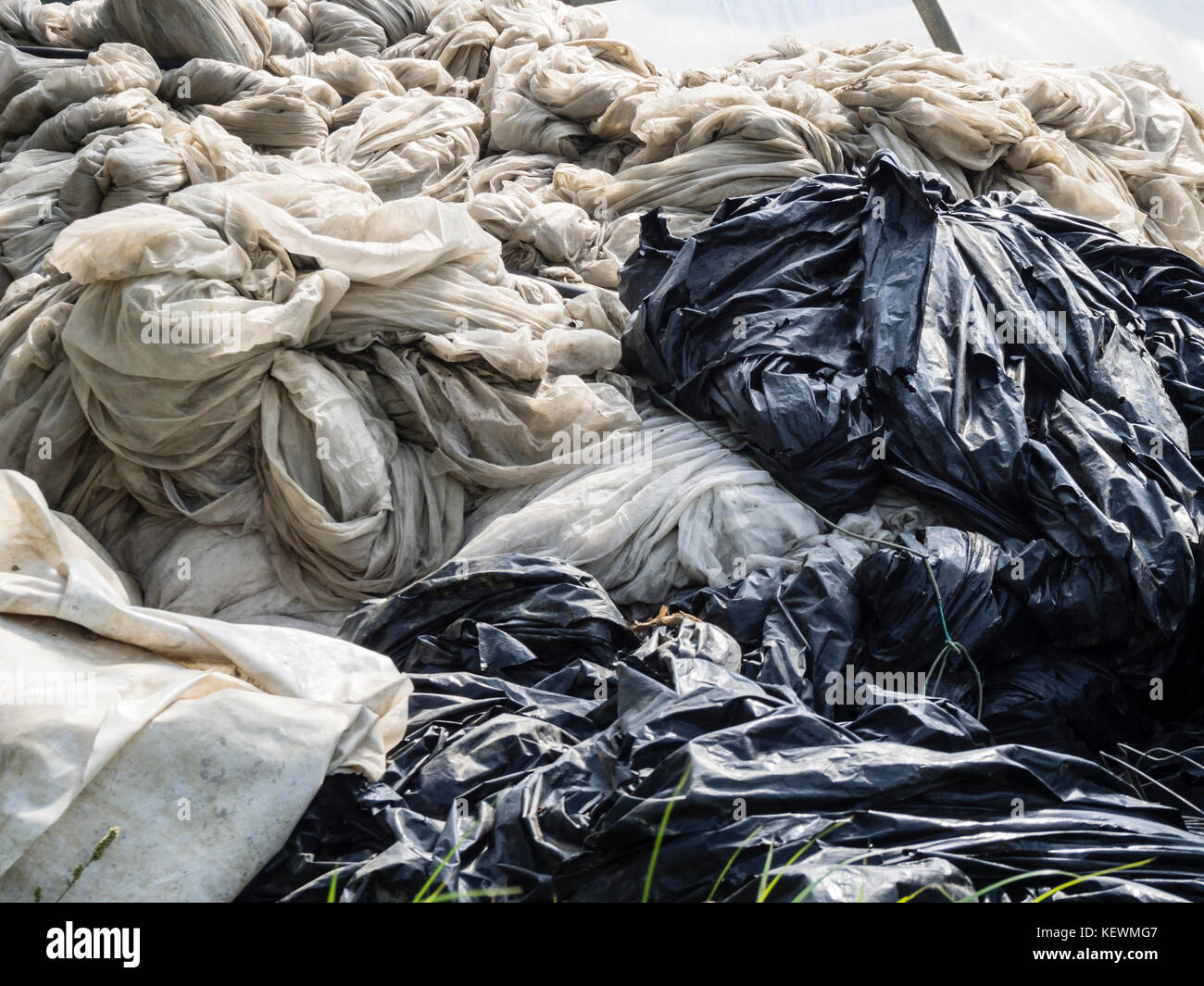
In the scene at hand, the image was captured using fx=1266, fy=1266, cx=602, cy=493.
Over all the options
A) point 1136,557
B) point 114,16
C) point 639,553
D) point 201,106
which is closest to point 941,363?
point 1136,557

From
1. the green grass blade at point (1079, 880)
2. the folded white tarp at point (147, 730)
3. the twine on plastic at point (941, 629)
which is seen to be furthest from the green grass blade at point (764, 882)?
the twine on plastic at point (941, 629)

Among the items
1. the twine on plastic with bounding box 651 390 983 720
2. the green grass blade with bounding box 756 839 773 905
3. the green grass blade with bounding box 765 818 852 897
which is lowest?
the twine on plastic with bounding box 651 390 983 720

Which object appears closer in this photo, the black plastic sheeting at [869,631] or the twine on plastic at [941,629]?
the black plastic sheeting at [869,631]

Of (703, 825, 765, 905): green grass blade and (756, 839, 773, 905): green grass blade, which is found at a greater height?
(756, 839, 773, 905): green grass blade

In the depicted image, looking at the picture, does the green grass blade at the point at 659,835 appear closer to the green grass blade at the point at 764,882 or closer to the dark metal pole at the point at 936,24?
the green grass blade at the point at 764,882

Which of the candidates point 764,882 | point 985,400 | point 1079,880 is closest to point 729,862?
point 764,882

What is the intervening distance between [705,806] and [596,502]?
1409 mm

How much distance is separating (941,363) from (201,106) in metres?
3.11

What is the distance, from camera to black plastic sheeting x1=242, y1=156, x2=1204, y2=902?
200cm

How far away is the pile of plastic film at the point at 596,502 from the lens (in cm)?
201

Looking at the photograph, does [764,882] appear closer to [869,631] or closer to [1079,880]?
[1079,880]

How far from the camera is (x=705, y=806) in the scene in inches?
77.8

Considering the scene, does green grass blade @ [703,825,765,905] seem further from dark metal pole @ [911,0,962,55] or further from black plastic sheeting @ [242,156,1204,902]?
dark metal pole @ [911,0,962,55]

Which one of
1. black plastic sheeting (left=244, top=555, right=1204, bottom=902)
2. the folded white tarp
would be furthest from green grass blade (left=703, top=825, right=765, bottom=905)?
the folded white tarp
